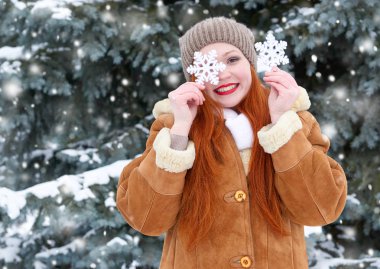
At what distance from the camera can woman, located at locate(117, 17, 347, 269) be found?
1.98m

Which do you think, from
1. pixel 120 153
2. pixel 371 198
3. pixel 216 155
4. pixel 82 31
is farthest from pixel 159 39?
pixel 216 155

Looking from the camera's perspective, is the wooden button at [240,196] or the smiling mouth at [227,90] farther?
the smiling mouth at [227,90]

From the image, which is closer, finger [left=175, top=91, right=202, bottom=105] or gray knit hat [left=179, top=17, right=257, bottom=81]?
finger [left=175, top=91, right=202, bottom=105]

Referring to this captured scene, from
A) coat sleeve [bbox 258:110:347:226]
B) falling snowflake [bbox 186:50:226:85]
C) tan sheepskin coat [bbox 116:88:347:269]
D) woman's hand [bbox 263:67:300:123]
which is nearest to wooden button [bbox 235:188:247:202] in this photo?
tan sheepskin coat [bbox 116:88:347:269]

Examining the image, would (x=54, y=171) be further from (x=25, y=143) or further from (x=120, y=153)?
(x=120, y=153)

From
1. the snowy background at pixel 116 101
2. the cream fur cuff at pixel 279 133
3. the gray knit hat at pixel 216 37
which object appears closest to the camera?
the cream fur cuff at pixel 279 133

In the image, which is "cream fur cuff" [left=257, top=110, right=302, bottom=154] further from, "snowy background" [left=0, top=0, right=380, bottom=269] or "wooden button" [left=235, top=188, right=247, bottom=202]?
"snowy background" [left=0, top=0, right=380, bottom=269]

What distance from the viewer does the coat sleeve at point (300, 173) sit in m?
1.96

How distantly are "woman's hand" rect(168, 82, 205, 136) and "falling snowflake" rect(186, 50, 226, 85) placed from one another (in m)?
0.04

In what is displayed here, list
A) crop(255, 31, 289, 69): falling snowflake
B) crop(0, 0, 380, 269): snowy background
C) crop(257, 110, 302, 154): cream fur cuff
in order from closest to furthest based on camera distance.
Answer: crop(257, 110, 302, 154): cream fur cuff → crop(255, 31, 289, 69): falling snowflake → crop(0, 0, 380, 269): snowy background

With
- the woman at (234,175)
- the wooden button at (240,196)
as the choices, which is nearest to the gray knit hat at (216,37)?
the woman at (234,175)

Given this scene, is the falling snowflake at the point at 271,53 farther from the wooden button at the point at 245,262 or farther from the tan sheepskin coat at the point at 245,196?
the wooden button at the point at 245,262

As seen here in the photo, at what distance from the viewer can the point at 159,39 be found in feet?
13.9

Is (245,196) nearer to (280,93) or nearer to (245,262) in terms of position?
(245,262)
